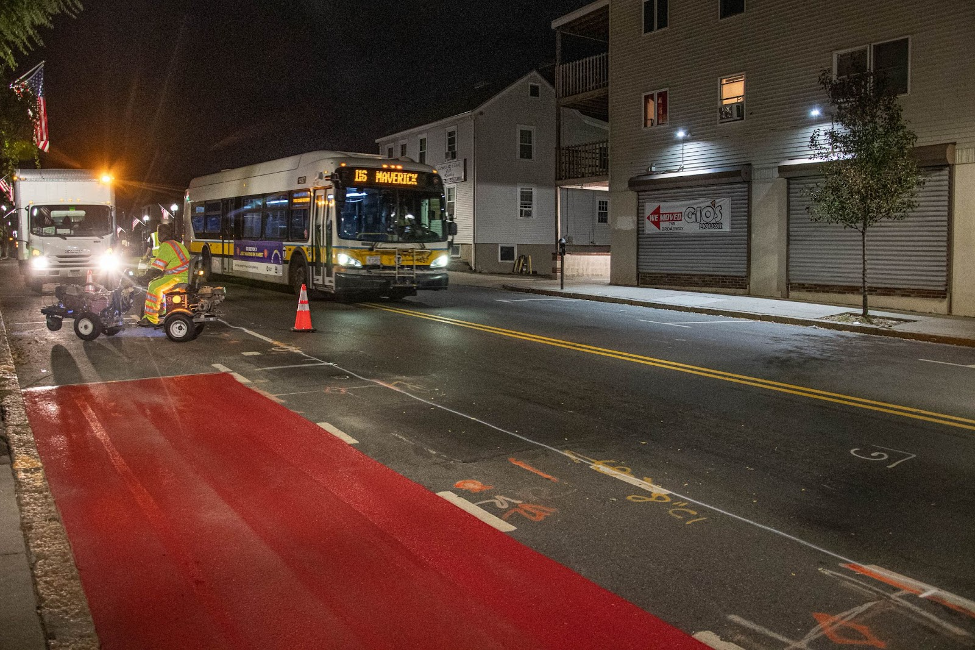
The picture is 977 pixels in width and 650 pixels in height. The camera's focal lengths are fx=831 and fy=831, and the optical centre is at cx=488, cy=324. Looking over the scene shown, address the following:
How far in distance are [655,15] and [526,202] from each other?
16.7 m

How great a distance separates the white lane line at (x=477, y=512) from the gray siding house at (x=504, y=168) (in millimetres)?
33368

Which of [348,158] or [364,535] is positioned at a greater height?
[348,158]

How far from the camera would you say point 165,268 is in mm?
13516

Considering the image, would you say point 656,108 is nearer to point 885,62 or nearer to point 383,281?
point 885,62

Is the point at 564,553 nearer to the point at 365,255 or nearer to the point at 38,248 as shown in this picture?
the point at 365,255

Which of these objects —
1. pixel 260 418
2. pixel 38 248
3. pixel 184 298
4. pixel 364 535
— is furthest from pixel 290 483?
pixel 38 248

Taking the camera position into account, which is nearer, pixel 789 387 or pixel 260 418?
pixel 260 418

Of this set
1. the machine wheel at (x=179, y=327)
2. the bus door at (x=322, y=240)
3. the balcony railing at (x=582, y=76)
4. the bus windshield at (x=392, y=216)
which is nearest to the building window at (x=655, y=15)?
the balcony railing at (x=582, y=76)

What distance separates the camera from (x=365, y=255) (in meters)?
19.7

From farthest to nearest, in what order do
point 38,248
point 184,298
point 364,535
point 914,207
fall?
point 38,248
point 914,207
point 184,298
point 364,535

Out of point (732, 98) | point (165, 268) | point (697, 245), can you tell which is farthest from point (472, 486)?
point (732, 98)

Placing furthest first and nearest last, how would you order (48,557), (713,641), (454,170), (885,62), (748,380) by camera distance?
1. (454,170)
2. (885,62)
3. (748,380)
4. (48,557)
5. (713,641)

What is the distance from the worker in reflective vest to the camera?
1327 centimetres

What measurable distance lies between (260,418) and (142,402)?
169 cm
